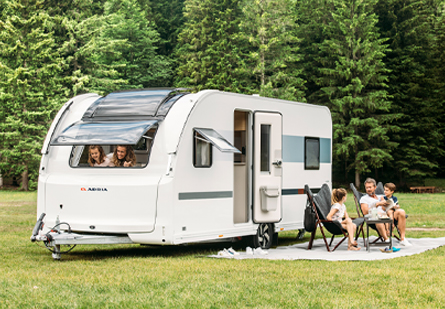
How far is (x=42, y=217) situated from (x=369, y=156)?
3206 cm

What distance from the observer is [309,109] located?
1234 centimetres

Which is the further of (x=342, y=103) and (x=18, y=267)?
(x=342, y=103)

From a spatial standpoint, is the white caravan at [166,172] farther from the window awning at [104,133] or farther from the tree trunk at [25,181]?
the tree trunk at [25,181]

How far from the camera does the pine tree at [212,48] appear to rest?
135 ft

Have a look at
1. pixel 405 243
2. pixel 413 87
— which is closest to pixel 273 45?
pixel 413 87

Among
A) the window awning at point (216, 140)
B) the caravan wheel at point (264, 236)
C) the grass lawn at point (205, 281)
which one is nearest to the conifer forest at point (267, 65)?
the caravan wheel at point (264, 236)

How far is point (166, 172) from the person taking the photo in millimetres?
8969

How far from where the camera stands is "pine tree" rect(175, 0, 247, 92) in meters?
41.2

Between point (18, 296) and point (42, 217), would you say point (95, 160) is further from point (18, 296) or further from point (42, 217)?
point (18, 296)

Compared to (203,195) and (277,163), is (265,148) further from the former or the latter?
(203,195)

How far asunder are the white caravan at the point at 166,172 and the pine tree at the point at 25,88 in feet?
86.4

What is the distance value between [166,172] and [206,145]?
3.28ft

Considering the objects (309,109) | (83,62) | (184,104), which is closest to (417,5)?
(83,62)

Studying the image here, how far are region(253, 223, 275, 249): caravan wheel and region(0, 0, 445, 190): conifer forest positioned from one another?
1005 inches
